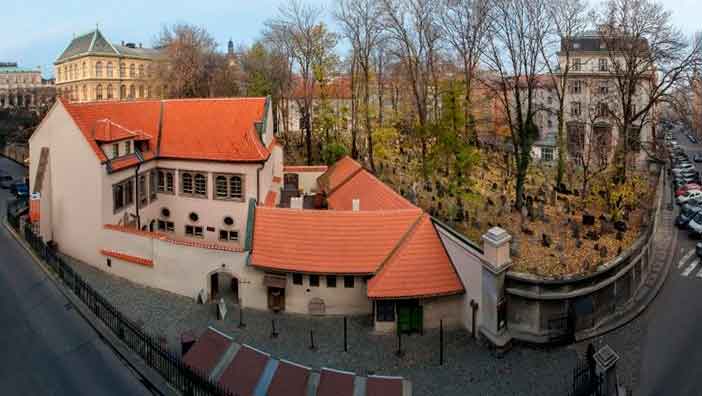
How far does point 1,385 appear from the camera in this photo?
15.3 meters

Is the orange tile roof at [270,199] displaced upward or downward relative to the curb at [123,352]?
upward

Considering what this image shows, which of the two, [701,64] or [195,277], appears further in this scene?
[701,64]

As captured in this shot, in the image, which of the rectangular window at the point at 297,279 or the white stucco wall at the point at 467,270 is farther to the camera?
the rectangular window at the point at 297,279

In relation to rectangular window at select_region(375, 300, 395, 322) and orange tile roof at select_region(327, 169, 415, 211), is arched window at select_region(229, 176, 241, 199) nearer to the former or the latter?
orange tile roof at select_region(327, 169, 415, 211)

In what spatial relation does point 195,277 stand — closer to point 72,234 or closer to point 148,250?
point 148,250

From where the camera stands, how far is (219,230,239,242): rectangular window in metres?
29.0

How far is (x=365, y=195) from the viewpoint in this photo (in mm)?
29062

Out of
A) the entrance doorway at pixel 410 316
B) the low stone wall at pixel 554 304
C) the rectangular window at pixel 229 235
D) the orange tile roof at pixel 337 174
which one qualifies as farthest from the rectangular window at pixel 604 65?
the rectangular window at pixel 229 235

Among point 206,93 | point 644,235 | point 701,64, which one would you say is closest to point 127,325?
point 644,235

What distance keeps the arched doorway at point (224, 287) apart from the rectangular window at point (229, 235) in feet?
12.5

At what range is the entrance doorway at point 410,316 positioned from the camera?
20.3 m

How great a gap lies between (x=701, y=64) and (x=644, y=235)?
10.8 m

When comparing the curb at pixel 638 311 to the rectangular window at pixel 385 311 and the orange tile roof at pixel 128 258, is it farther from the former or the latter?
the orange tile roof at pixel 128 258

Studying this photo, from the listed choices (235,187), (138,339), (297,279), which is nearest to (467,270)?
(297,279)
